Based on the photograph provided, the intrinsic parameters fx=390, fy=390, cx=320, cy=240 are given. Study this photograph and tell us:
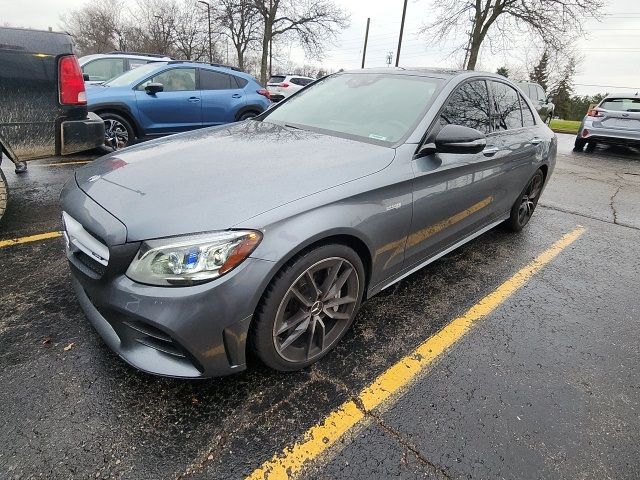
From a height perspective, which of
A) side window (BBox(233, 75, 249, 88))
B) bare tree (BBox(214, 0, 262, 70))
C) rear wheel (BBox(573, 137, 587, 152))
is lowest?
rear wheel (BBox(573, 137, 587, 152))

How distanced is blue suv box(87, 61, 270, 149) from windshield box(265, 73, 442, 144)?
162 inches

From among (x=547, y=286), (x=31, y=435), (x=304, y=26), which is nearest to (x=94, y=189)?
(x=31, y=435)

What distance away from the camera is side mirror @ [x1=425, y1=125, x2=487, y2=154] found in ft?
7.44

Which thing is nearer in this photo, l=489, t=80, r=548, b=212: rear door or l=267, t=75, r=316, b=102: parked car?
l=489, t=80, r=548, b=212: rear door

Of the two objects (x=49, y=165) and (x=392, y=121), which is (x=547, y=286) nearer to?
(x=392, y=121)

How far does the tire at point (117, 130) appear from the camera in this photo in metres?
6.09

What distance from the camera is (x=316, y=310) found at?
2.02 metres

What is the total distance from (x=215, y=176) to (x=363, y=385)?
1305 millimetres

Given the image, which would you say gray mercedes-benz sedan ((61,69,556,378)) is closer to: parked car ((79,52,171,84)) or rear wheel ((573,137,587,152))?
parked car ((79,52,171,84))

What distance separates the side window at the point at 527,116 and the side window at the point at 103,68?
8.62 meters

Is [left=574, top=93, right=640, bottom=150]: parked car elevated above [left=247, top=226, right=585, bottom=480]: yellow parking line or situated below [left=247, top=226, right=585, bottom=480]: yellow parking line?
above

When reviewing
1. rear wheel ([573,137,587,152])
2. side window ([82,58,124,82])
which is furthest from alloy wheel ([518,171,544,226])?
side window ([82,58,124,82])

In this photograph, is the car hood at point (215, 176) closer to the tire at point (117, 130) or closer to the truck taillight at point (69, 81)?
the truck taillight at point (69, 81)

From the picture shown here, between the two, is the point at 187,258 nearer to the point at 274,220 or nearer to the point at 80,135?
the point at 274,220
